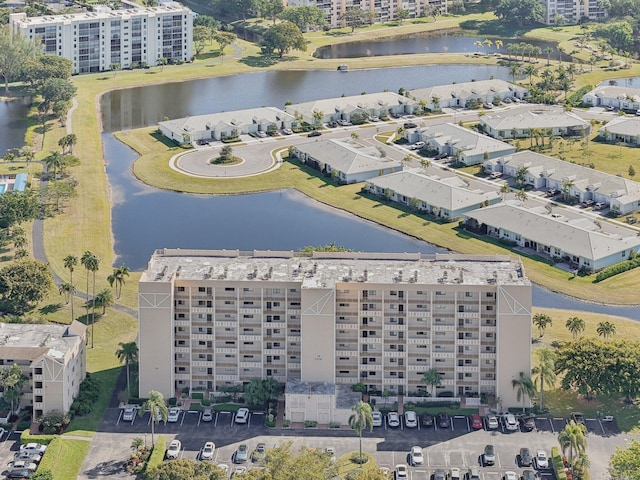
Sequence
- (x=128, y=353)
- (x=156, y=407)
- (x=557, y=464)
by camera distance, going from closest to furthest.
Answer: (x=557, y=464) < (x=156, y=407) < (x=128, y=353)

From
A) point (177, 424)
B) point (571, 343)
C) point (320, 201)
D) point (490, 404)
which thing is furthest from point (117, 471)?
point (320, 201)

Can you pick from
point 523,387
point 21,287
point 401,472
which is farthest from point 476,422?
point 21,287

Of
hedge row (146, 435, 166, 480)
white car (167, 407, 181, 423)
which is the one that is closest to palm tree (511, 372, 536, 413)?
white car (167, 407, 181, 423)

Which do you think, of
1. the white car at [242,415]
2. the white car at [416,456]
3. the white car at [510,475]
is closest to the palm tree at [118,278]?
the white car at [242,415]

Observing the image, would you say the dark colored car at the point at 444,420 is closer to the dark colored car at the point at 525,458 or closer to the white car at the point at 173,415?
the dark colored car at the point at 525,458

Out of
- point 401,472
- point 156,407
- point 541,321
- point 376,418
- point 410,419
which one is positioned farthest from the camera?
point 541,321

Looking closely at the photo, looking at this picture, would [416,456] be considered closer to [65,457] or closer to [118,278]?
[65,457]

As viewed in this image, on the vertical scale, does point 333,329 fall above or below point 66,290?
above
